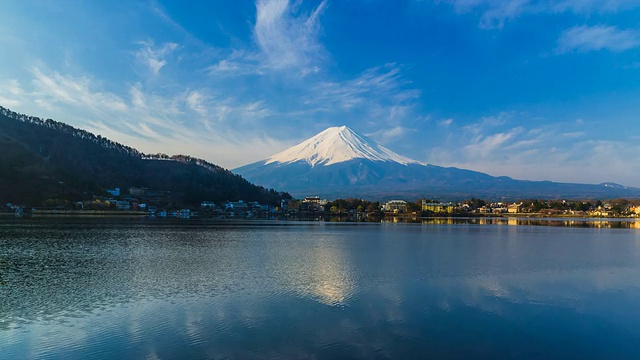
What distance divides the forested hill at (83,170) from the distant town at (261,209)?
2146 mm

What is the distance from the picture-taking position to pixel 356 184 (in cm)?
18288

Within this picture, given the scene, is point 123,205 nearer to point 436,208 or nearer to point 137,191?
point 137,191

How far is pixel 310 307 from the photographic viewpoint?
8508mm

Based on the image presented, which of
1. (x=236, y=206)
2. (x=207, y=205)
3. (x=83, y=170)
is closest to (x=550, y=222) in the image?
(x=236, y=206)

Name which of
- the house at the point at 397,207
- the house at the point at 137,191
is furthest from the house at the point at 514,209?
the house at the point at 137,191

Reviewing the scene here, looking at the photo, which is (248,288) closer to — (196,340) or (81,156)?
(196,340)

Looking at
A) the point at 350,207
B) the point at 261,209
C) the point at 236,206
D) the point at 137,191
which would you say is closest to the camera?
the point at 137,191

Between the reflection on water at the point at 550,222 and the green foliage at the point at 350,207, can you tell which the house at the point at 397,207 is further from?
the reflection on water at the point at 550,222

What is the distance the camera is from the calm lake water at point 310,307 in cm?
623

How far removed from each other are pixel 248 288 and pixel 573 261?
40.1 feet

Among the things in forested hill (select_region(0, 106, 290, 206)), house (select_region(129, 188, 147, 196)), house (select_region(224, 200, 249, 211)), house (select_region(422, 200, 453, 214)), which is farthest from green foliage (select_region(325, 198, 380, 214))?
house (select_region(129, 188, 147, 196))

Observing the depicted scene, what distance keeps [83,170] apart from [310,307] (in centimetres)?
7011

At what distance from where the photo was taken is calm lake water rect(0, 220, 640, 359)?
6.23 metres

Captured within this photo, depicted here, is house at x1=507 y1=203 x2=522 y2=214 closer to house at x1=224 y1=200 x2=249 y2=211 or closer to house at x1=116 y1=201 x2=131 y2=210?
house at x1=224 y1=200 x2=249 y2=211
